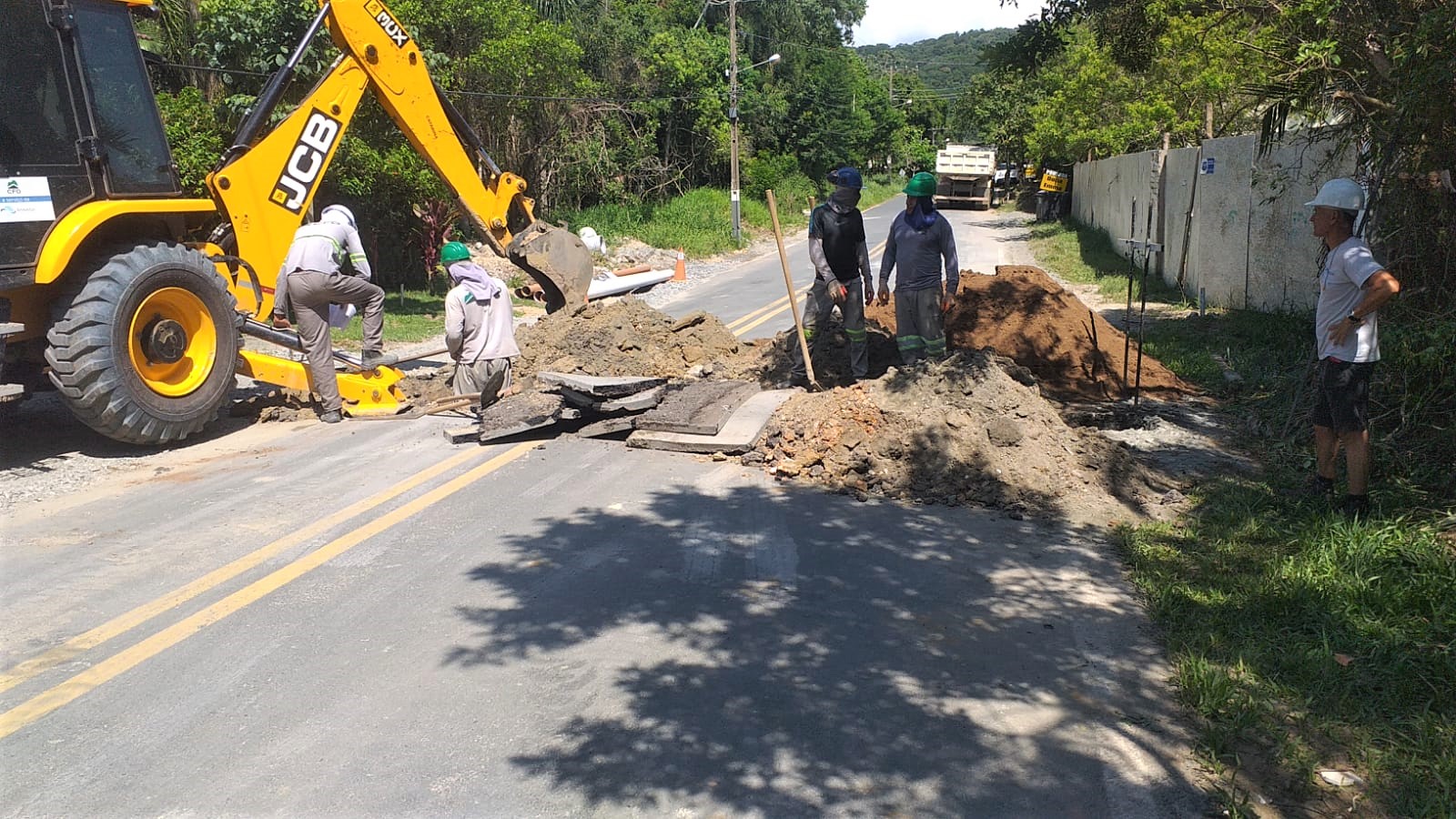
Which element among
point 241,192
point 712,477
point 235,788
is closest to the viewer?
point 235,788

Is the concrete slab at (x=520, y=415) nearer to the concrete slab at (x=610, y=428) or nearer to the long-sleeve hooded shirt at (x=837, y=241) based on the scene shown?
the concrete slab at (x=610, y=428)

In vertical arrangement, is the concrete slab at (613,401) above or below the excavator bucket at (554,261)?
below

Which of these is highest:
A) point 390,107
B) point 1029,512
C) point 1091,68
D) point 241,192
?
point 1091,68

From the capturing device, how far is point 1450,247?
691 centimetres

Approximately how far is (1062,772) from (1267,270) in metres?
11.2

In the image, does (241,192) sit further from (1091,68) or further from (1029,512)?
(1091,68)

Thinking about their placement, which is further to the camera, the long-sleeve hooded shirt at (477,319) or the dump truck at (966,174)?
the dump truck at (966,174)

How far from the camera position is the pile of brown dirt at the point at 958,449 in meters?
6.83

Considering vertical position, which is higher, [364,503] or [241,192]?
[241,192]

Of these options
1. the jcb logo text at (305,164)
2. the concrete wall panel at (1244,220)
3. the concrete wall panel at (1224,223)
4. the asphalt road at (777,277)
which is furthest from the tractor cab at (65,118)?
the concrete wall panel at (1224,223)

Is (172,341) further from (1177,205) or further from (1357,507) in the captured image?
(1177,205)

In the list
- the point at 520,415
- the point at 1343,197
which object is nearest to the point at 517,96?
the point at 520,415

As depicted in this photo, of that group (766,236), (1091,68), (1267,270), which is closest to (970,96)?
(766,236)

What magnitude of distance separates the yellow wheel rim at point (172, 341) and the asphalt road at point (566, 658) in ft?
4.73
